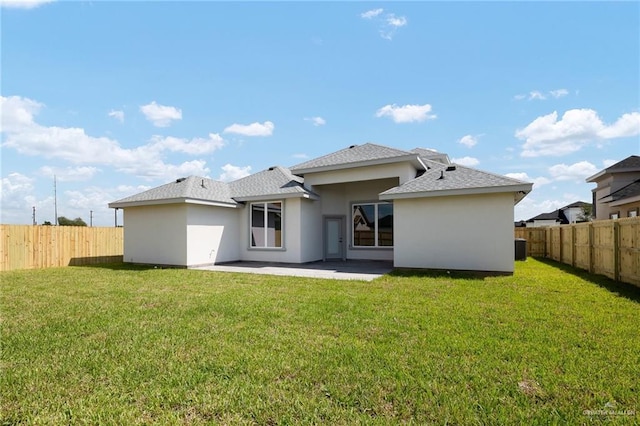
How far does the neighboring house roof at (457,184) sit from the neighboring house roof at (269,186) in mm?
4301

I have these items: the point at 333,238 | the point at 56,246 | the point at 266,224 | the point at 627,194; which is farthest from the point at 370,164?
the point at 627,194

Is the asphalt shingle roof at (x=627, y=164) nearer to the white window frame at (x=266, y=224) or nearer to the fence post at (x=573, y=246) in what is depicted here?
the fence post at (x=573, y=246)

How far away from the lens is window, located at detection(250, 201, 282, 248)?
1513 cm

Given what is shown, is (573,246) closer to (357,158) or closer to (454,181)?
(454,181)

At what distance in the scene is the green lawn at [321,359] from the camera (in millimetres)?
2879

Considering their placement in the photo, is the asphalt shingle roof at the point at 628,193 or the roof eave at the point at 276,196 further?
the asphalt shingle roof at the point at 628,193

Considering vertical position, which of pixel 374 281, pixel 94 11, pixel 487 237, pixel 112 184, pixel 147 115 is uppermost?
pixel 94 11

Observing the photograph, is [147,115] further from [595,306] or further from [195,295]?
[595,306]

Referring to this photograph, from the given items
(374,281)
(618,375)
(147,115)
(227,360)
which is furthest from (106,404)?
(147,115)

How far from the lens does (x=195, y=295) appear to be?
7734 millimetres

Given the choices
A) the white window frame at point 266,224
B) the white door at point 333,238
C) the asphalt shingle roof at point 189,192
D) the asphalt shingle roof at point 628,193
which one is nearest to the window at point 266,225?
the white window frame at point 266,224

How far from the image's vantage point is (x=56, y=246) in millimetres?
15180

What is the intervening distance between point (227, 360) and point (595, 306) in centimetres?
732

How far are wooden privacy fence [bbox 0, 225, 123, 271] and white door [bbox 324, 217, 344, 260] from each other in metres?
11.9
